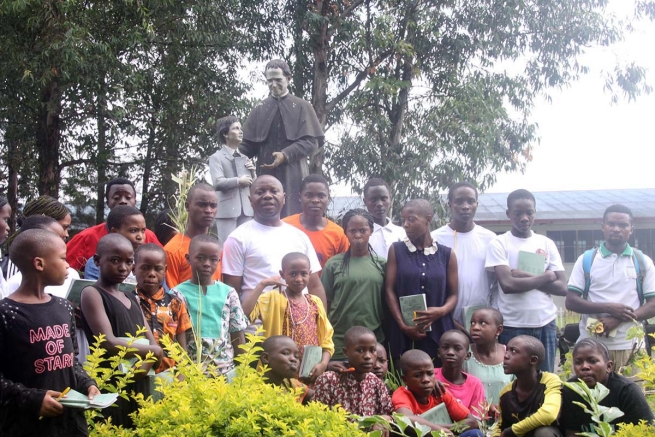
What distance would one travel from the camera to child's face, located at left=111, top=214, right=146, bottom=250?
15.6 ft

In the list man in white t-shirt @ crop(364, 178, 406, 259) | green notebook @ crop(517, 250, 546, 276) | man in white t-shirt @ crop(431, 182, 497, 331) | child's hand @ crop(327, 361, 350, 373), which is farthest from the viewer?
man in white t-shirt @ crop(364, 178, 406, 259)

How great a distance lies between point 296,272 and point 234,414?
1.94 m

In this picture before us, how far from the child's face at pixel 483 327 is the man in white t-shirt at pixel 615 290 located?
0.99 m

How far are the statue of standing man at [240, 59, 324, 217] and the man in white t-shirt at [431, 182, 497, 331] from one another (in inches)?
72.4

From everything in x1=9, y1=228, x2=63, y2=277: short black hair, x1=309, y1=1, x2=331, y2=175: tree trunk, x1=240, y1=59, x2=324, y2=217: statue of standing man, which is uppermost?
x1=309, y1=1, x2=331, y2=175: tree trunk

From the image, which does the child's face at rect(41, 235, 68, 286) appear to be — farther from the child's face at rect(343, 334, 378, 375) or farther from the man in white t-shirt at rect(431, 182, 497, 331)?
the man in white t-shirt at rect(431, 182, 497, 331)

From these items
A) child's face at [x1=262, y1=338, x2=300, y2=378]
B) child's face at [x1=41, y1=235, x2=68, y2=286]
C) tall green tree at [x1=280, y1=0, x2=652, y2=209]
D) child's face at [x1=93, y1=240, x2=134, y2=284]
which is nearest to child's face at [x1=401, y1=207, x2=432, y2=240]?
child's face at [x1=262, y1=338, x2=300, y2=378]

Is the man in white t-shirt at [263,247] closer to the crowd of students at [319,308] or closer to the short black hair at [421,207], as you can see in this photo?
the crowd of students at [319,308]

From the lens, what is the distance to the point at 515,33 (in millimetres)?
14828

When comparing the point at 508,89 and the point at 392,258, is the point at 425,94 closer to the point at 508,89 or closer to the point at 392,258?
the point at 508,89

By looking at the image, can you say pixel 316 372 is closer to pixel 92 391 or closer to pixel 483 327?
pixel 483 327

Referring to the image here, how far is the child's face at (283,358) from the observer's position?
435cm

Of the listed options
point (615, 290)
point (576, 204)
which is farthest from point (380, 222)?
point (576, 204)

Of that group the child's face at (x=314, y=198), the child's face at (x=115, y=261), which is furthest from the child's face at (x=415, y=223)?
the child's face at (x=115, y=261)
